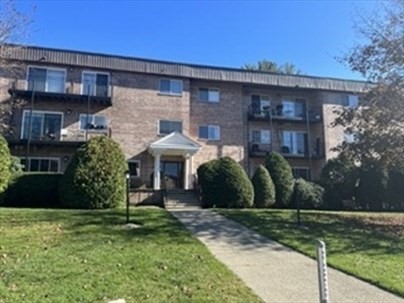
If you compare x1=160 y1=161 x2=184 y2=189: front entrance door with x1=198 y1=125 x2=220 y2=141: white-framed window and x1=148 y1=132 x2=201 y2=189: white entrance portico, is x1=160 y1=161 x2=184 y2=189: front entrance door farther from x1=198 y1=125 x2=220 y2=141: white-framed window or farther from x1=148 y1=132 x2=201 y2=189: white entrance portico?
x1=198 y1=125 x2=220 y2=141: white-framed window

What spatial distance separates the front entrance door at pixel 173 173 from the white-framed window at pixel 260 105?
24.1 feet

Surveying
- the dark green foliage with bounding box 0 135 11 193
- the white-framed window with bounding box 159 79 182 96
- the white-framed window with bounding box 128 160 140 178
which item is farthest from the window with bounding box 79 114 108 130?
the dark green foliage with bounding box 0 135 11 193

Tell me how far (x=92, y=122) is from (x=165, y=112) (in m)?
4.85

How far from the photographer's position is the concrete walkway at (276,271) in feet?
22.8

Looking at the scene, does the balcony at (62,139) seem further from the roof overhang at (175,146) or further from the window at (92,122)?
the roof overhang at (175,146)

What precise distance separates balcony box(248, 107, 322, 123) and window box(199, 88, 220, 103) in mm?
2713

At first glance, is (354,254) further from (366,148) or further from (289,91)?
(289,91)

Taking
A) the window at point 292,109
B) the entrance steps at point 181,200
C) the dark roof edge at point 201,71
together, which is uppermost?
the dark roof edge at point 201,71

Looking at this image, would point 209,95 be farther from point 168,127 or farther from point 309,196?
point 309,196

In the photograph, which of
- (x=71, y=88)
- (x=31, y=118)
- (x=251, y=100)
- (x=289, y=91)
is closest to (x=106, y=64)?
(x=71, y=88)

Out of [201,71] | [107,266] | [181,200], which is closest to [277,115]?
[201,71]

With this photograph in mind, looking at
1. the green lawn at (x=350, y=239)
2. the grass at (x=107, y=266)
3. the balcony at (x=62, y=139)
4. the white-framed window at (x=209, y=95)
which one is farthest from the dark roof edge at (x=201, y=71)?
the grass at (x=107, y=266)

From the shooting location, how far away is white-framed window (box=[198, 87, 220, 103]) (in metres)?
29.5

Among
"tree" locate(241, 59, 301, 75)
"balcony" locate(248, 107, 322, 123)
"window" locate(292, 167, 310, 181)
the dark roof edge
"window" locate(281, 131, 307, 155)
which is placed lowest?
"window" locate(292, 167, 310, 181)
